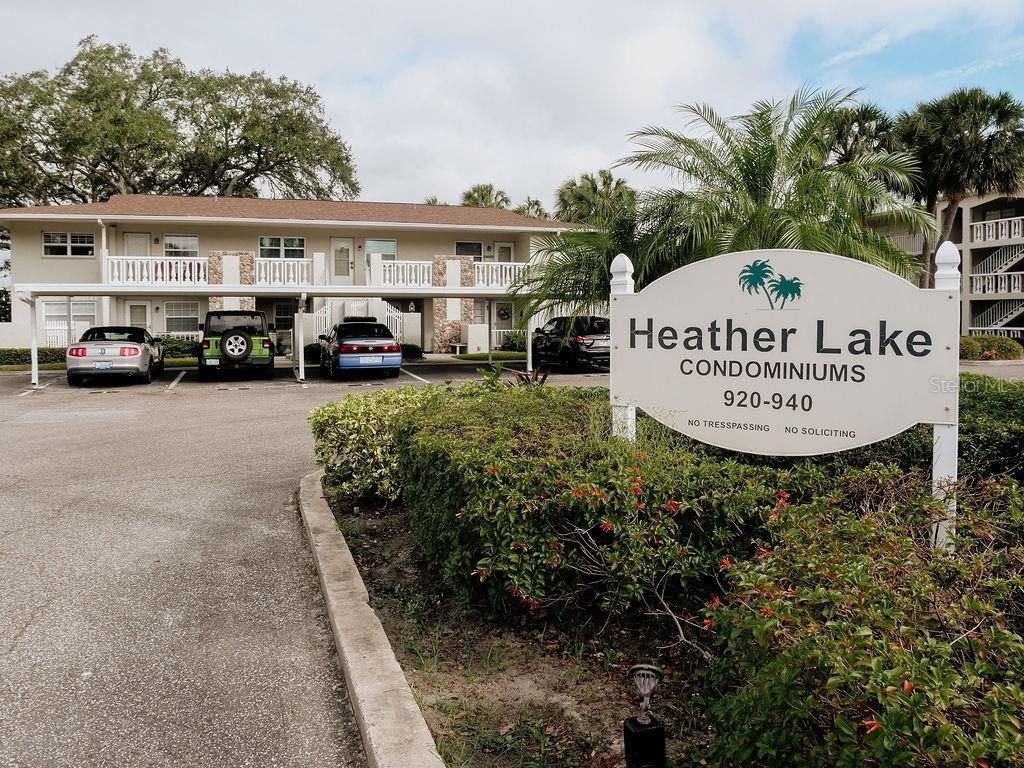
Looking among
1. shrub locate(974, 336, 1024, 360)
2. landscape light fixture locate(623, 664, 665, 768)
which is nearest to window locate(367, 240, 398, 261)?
shrub locate(974, 336, 1024, 360)

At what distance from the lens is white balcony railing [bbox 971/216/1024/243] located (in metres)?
34.2

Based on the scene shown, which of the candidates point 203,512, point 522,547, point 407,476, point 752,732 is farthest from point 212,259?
point 752,732

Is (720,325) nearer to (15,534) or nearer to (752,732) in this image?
(752,732)

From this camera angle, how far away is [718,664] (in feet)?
8.74

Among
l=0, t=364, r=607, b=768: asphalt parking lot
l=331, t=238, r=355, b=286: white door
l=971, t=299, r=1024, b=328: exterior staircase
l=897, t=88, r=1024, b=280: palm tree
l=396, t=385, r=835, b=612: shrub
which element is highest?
l=897, t=88, r=1024, b=280: palm tree

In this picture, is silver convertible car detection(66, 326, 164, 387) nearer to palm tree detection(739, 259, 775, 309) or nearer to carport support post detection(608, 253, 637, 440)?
carport support post detection(608, 253, 637, 440)

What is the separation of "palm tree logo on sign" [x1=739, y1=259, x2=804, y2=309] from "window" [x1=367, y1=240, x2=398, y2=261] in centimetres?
2590

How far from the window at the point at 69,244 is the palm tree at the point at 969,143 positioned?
93.7 ft

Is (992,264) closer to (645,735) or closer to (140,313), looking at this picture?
(140,313)

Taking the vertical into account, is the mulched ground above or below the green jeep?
below

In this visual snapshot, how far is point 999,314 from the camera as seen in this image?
117ft

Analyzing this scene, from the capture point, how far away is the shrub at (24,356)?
2677 centimetres

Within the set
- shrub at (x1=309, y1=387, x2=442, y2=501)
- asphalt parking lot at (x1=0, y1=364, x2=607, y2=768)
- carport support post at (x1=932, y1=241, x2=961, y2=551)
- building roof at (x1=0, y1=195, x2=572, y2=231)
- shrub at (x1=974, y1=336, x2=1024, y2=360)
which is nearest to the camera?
asphalt parking lot at (x1=0, y1=364, x2=607, y2=768)

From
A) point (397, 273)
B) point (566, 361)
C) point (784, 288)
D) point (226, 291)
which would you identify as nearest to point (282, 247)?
point (397, 273)
